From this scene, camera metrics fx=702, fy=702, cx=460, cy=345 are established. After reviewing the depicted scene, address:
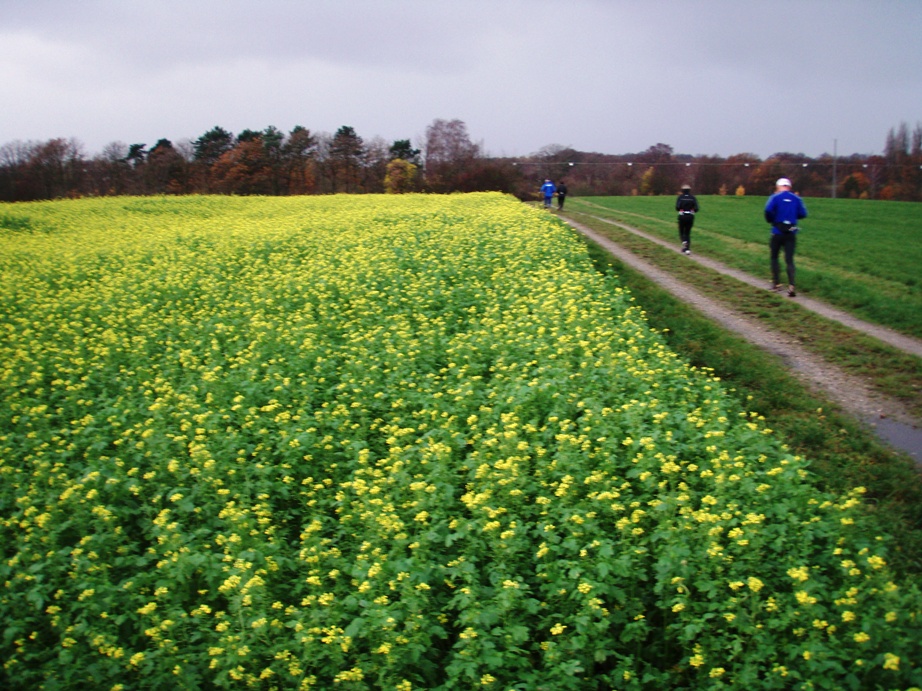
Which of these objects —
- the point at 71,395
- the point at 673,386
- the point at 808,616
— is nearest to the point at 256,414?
the point at 71,395

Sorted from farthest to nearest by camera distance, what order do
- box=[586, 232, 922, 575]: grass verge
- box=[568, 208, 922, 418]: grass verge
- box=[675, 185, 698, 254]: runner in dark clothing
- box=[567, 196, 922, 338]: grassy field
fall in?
box=[675, 185, 698, 254]: runner in dark clothing, box=[567, 196, 922, 338]: grassy field, box=[568, 208, 922, 418]: grass verge, box=[586, 232, 922, 575]: grass verge

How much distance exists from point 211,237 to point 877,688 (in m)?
19.7

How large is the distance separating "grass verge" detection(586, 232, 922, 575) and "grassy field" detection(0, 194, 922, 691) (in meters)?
0.12

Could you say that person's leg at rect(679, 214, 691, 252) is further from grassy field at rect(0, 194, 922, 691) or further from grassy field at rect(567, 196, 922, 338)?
grassy field at rect(0, 194, 922, 691)

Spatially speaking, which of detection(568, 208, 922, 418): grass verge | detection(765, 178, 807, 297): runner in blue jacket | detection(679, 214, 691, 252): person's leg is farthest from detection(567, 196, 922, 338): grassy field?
detection(568, 208, 922, 418): grass verge

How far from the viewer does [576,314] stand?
9.67m

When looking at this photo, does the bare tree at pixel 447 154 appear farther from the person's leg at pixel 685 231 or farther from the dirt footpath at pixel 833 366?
the dirt footpath at pixel 833 366

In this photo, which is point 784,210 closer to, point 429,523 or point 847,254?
point 847,254

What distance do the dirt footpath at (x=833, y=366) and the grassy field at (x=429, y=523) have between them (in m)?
1.19

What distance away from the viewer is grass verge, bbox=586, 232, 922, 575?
5883 mm

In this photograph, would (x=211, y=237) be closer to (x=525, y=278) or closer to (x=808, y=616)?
(x=525, y=278)

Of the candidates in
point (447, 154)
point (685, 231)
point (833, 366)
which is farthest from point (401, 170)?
point (833, 366)

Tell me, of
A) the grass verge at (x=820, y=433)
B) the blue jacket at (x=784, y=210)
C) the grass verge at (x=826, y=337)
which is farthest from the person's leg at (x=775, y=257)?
the grass verge at (x=820, y=433)

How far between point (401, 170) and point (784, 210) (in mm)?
51863
